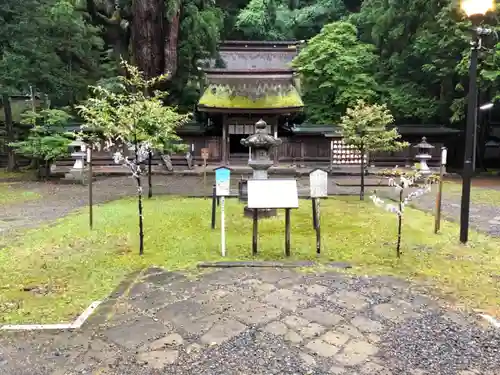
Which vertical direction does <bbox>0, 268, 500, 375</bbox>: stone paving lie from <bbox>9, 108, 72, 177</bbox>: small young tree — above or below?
below

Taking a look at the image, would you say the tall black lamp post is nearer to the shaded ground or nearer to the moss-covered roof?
the shaded ground

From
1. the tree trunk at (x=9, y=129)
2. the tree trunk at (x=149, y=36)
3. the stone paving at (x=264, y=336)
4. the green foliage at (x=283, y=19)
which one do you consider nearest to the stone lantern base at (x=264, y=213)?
the stone paving at (x=264, y=336)

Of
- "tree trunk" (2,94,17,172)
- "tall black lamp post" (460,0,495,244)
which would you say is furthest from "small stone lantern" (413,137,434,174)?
"tree trunk" (2,94,17,172)

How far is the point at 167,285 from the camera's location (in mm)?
5449

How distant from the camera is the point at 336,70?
21.7 meters

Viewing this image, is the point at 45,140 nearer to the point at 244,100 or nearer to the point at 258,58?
the point at 244,100

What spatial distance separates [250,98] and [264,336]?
17974 mm

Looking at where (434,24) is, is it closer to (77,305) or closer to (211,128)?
(211,128)

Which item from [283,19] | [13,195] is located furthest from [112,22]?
[283,19]

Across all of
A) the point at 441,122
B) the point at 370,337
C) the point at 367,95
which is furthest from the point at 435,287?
the point at 441,122

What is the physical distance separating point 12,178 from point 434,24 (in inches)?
810

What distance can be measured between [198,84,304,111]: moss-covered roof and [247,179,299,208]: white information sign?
13.5 meters

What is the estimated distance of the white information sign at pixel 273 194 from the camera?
6.57 metres

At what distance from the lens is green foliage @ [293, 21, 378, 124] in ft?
70.3
